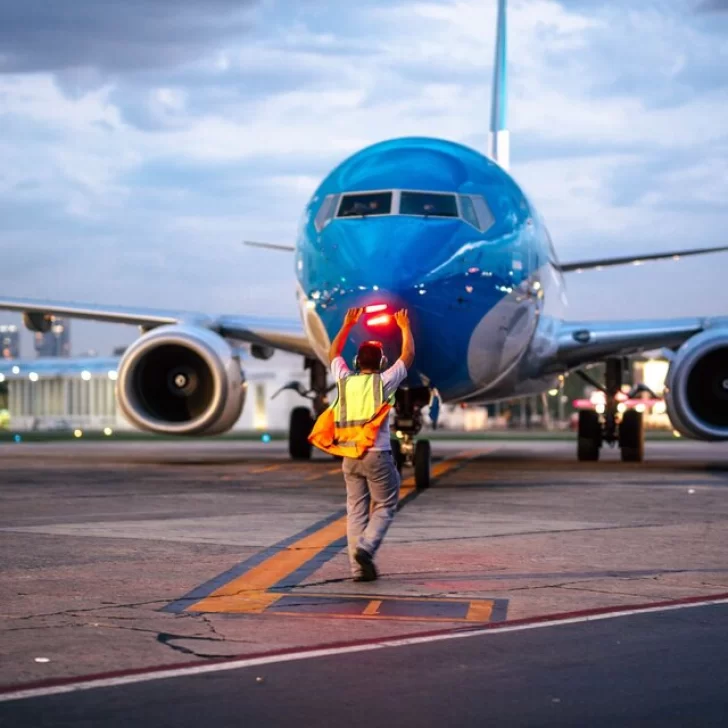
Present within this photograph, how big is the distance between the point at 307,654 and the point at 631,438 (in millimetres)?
18788

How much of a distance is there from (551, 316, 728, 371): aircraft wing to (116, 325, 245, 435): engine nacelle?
4.70 meters

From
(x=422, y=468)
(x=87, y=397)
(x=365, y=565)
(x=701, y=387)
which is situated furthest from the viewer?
(x=87, y=397)

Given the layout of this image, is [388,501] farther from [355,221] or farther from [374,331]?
[355,221]

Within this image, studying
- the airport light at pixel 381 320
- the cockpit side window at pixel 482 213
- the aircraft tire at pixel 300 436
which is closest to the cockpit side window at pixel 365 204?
the cockpit side window at pixel 482 213

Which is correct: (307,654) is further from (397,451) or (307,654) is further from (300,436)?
(300,436)

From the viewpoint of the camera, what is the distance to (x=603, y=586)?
8320 millimetres

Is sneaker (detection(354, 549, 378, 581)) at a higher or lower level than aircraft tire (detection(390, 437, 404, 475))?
lower

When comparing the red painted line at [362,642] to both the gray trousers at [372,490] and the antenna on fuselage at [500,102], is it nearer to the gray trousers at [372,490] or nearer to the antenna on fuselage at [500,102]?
the gray trousers at [372,490]

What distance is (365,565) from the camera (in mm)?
8422

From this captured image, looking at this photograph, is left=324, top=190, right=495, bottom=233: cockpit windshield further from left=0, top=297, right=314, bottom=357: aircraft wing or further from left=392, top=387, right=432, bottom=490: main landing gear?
left=0, top=297, right=314, bottom=357: aircraft wing

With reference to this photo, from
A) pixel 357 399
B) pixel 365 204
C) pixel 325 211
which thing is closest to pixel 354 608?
pixel 357 399

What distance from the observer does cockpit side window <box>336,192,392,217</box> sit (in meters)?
15.9

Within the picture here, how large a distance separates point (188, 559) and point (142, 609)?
6.82 feet

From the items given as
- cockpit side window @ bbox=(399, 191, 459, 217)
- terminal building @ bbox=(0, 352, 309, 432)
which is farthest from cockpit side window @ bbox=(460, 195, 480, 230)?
terminal building @ bbox=(0, 352, 309, 432)
